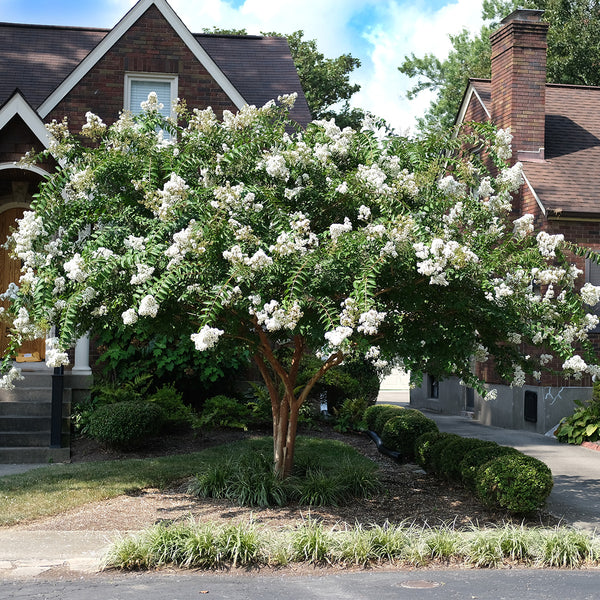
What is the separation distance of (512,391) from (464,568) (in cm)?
1044

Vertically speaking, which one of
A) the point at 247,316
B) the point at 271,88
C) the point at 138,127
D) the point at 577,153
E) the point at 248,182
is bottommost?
the point at 247,316

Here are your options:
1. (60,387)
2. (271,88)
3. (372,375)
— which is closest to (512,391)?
(372,375)

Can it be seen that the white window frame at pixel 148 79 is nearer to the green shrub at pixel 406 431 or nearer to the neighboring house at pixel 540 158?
the neighboring house at pixel 540 158

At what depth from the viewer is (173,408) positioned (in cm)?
1229

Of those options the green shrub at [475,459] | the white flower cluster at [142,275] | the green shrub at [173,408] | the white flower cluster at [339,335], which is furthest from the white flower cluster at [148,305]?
the green shrub at [173,408]

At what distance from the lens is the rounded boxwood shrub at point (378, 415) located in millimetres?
12305

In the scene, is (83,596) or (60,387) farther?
(60,387)

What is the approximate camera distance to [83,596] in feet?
17.3

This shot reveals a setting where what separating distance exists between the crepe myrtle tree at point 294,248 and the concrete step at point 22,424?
4.23 meters

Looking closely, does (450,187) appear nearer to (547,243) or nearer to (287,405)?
(547,243)

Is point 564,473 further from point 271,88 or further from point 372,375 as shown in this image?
point 271,88

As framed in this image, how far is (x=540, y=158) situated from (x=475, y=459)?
389 inches

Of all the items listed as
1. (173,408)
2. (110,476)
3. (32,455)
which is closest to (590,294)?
(110,476)

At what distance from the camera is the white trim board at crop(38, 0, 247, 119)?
14.4 metres
